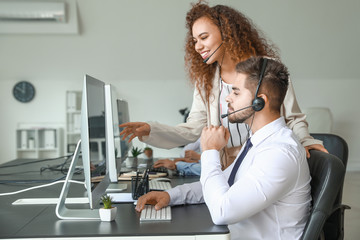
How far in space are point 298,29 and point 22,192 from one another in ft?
17.2

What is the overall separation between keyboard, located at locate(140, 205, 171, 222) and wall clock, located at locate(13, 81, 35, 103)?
5.72m

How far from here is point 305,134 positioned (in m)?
1.83

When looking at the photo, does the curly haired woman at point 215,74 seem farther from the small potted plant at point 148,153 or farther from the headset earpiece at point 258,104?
the small potted plant at point 148,153

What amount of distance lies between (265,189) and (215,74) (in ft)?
3.87

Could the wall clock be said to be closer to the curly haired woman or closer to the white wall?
the white wall

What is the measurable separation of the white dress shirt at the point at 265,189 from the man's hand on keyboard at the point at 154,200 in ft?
0.75

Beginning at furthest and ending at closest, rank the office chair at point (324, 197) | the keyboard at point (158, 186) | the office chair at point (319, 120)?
the office chair at point (319, 120), the keyboard at point (158, 186), the office chair at point (324, 197)

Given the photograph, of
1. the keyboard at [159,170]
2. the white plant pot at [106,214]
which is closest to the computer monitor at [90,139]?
the white plant pot at [106,214]

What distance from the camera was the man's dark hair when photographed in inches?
58.4

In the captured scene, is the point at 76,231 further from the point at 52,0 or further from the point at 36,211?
the point at 52,0

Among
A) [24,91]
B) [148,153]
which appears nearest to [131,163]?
[148,153]

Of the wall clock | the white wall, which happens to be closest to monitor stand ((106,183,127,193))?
the white wall

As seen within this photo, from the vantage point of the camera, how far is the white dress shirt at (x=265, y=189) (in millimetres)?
1250

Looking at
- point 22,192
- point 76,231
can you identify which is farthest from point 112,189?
point 76,231
